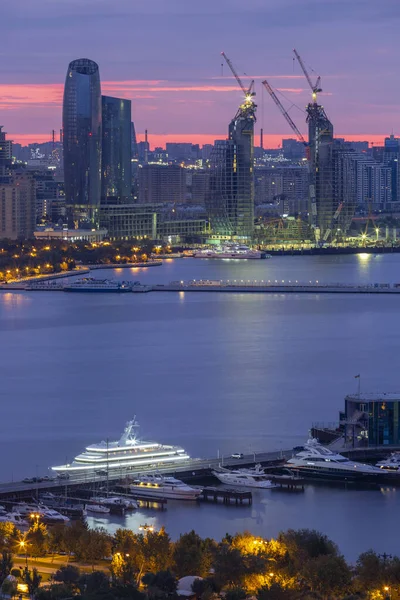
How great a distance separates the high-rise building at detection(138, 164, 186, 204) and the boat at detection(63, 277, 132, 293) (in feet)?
81.9

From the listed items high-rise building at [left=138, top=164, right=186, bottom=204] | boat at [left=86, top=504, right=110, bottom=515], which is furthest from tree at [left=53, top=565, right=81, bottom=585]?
high-rise building at [left=138, top=164, right=186, bottom=204]

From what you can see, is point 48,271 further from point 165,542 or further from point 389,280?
point 165,542

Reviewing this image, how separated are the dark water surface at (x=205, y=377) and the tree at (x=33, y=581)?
122cm

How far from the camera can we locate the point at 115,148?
130 ft

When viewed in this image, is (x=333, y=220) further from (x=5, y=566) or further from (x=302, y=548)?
(x=5, y=566)

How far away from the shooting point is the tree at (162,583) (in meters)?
6.16

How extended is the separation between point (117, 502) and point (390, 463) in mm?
1487

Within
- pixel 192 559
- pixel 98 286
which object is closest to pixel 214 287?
pixel 98 286

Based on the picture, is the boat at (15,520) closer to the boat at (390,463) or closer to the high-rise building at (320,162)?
the boat at (390,463)

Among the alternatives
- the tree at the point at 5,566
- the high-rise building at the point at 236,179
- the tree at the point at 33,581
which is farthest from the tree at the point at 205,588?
the high-rise building at the point at 236,179

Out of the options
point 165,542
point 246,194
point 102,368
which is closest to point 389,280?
point 246,194

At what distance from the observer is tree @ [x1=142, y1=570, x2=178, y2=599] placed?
243 inches

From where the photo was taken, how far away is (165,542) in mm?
6598

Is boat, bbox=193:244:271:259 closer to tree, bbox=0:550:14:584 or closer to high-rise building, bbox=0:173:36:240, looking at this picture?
high-rise building, bbox=0:173:36:240
